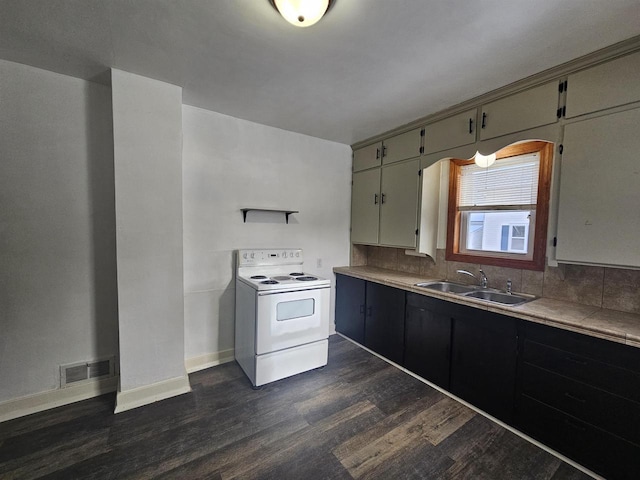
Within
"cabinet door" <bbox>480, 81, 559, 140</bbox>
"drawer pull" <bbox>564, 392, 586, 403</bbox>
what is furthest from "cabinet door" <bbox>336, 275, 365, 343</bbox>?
"cabinet door" <bbox>480, 81, 559, 140</bbox>

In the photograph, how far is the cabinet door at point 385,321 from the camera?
102 inches

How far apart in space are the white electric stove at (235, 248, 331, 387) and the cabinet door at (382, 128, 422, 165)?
5.13ft

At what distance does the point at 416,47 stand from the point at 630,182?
1420 mm

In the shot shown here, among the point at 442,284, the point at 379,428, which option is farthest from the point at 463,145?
the point at 379,428

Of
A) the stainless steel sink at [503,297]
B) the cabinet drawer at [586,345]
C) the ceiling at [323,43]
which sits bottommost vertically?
the cabinet drawer at [586,345]

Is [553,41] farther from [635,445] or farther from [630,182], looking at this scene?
[635,445]

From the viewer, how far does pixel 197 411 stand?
1947 mm

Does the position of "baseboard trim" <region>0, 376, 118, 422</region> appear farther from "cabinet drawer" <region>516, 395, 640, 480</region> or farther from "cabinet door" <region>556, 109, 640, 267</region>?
"cabinet door" <region>556, 109, 640, 267</region>

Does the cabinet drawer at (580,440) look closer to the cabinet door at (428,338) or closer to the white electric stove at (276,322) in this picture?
the cabinet door at (428,338)

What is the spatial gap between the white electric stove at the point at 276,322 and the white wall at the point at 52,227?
3.35ft

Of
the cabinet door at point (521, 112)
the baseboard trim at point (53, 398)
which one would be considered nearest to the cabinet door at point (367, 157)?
the cabinet door at point (521, 112)

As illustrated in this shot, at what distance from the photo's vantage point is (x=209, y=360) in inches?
102

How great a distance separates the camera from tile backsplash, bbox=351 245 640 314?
1.73 m

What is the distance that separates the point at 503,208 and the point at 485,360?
131 cm
